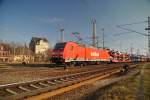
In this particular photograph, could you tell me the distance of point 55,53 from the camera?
30.3 meters

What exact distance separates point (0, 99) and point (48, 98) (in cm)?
172

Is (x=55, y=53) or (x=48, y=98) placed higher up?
(x=55, y=53)

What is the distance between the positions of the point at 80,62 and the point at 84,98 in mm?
25285

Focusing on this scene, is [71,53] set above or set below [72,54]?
above

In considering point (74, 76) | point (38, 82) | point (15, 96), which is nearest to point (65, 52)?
point (74, 76)

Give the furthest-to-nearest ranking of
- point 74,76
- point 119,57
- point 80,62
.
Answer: point 119,57 → point 80,62 → point 74,76

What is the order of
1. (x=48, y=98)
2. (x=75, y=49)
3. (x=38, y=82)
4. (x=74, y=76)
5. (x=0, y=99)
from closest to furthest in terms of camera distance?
(x=0, y=99)
(x=48, y=98)
(x=38, y=82)
(x=74, y=76)
(x=75, y=49)

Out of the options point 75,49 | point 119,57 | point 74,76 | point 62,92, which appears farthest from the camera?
point 119,57

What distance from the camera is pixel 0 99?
8.08m

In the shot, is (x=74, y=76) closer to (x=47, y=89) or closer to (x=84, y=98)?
(x=47, y=89)

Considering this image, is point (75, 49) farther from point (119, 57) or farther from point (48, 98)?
point (119, 57)

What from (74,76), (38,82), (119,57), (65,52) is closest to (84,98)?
(38,82)

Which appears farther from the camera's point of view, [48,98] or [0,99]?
[48,98]

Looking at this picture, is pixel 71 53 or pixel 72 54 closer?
pixel 71 53
